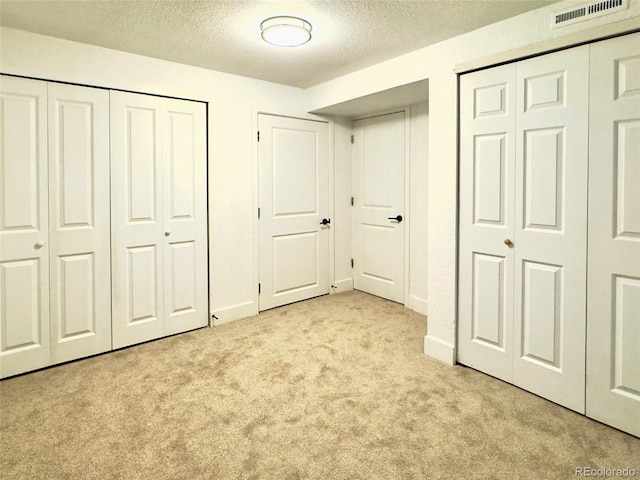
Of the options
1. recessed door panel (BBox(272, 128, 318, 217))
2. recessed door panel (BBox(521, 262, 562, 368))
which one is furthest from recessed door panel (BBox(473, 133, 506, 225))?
recessed door panel (BBox(272, 128, 318, 217))

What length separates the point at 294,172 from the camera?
4.10 m

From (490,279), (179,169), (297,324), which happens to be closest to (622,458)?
(490,279)

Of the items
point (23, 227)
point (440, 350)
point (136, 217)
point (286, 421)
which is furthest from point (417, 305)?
point (23, 227)

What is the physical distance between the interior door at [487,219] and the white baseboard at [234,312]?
2001 mm

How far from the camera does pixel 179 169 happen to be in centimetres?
330

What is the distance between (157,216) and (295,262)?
5.06 feet

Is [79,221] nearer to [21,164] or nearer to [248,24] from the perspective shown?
[21,164]

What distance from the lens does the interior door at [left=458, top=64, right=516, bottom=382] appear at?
2.42 meters

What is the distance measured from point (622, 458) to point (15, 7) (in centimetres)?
399

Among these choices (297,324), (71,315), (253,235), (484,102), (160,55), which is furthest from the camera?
(253,235)

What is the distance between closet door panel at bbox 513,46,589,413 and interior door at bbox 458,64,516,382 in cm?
6

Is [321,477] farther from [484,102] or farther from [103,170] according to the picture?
[103,170]

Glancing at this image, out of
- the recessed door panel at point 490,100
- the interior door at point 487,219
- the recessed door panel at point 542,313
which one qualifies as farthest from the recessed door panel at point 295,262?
the recessed door panel at point 542,313

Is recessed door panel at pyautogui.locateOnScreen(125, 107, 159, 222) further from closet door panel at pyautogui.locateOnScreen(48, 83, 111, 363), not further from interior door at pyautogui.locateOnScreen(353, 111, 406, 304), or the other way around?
interior door at pyautogui.locateOnScreen(353, 111, 406, 304)
